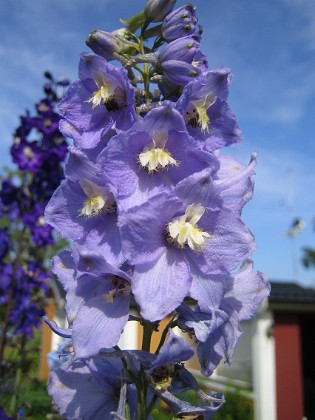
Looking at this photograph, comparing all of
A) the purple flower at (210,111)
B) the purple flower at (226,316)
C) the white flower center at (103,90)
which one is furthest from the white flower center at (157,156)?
the purple flower at (226,316)

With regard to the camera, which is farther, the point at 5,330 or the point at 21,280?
the point at 21,280

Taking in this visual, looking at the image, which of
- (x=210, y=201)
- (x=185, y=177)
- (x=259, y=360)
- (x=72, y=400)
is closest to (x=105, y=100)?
(x=185, y=177)

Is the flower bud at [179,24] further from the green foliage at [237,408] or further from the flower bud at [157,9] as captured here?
the green foliage at [237,408]

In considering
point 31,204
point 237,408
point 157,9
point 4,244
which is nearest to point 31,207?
point 31,204

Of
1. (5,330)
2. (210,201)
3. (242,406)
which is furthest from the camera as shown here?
(242,406)

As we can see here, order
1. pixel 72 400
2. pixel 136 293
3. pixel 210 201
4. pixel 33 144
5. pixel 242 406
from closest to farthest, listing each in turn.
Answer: pixel 136 293 < pixel 210 201 < pixel 72 400 < pixel 33 144 < pixel 242 406

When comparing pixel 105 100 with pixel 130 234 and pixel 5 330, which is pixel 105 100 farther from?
pixel 5 330
